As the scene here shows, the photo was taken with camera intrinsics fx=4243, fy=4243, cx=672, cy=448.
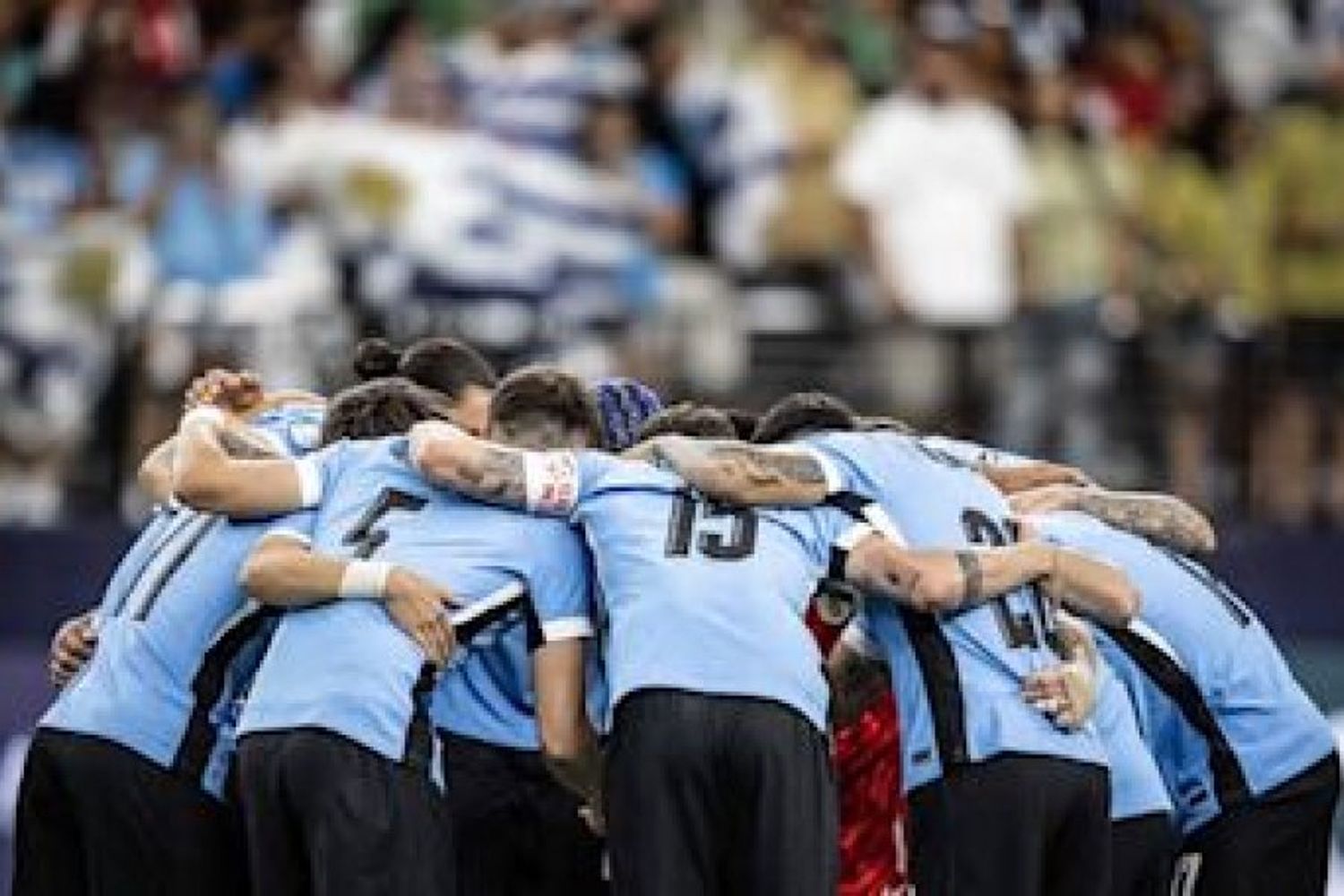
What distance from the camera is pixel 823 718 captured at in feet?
33.4

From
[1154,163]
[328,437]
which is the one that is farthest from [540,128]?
[328,437]

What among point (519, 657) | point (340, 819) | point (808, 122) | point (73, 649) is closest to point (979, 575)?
point (519, 657)

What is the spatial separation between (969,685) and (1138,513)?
1.30 metres

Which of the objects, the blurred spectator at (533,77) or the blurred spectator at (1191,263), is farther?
the blurred spectator at (533,77)

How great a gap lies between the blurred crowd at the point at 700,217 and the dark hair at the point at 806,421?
5362 millimetres

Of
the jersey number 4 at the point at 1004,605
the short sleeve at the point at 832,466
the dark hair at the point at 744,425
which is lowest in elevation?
the jersey number 4 at the point at 1004,605

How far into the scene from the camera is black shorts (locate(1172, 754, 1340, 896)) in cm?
1110

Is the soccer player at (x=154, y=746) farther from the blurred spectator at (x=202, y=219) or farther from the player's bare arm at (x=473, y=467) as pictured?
the blurred spectator at (x=202, y=219)

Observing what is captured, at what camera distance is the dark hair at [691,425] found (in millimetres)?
Answer: 10953

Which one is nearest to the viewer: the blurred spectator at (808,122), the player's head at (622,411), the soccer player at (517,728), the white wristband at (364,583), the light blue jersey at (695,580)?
the light blue jersey at (695,580)

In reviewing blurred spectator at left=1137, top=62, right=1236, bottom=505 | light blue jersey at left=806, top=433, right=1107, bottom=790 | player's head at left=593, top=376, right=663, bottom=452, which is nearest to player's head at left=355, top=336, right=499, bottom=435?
player's head at left=593, top=376, right=663, bottom=452

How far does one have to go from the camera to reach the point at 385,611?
33.4 ft

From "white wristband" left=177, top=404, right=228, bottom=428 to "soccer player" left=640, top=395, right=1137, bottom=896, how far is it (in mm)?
1196

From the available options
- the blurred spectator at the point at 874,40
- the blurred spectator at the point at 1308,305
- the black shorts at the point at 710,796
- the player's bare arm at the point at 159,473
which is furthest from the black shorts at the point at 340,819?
the blurred spectator at the point at 874,40
